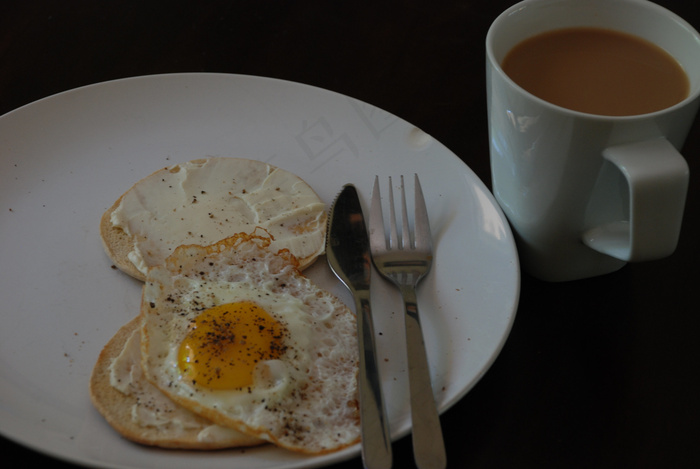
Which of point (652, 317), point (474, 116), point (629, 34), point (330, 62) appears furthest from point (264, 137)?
point (652, 317)

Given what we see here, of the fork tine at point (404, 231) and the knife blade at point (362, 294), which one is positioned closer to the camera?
the knife blade at point (362, 294)

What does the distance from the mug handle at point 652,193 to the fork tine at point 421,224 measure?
0.39 metres

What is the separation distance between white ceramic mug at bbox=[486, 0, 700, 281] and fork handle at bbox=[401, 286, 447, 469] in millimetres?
353

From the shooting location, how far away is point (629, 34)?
1452 millimetres

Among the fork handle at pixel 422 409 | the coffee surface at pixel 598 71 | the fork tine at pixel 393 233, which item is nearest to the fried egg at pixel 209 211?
the fork tine at pixel 393 233

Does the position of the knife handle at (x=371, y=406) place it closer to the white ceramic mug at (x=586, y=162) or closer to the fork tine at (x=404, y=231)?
the fork tine at (x=404, y=231)

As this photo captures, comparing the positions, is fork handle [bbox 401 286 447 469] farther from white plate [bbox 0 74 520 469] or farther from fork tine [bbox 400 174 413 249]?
fork tine [bbox 400 174 413 249]

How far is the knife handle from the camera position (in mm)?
1047

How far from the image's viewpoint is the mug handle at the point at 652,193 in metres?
1.14

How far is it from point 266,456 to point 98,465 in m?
0.25

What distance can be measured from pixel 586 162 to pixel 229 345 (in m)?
0.72

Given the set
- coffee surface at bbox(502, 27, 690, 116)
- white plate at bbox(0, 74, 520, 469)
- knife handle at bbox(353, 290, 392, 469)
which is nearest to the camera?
knife handle at bbox(353, 290, 392, 469)

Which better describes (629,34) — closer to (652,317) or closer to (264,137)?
(652,317)

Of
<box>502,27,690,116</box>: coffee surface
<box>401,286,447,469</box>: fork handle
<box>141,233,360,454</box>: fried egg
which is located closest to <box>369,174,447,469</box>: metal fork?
<box>401,286,447,469</box>: fork handle
